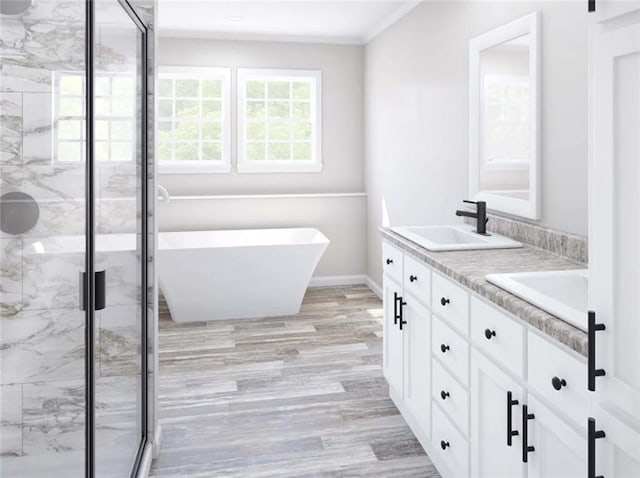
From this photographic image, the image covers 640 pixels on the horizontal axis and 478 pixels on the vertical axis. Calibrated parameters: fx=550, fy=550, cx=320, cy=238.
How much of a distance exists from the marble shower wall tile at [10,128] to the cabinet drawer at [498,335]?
1278 millimetres

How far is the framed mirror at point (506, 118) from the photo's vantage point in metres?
2.55

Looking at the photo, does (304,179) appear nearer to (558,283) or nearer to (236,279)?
(236,279)

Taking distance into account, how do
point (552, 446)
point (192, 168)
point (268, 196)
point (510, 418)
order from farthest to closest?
point (268, 196)
point (192, 168)
point (510, 418)
point (552, 446)

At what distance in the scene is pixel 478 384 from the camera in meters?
1.80

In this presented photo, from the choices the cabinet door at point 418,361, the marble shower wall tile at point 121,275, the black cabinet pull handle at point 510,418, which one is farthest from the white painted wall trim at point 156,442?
the black cabinet pull handle at point 510,418

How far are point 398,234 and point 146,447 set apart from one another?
4.92 ft

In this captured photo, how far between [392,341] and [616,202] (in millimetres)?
1961

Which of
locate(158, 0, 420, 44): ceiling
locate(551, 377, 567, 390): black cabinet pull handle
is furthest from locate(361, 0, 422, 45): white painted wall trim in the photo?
locate(551, 377, 567, 390): black cabinet pull handle

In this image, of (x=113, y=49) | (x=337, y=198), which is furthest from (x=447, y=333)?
(x=337, y=198)

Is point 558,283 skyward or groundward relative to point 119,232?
groundward

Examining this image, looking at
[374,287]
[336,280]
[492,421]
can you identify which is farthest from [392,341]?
[336,280]

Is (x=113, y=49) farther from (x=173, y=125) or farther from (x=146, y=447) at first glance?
(x=173, y=125)

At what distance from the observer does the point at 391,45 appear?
4.73m

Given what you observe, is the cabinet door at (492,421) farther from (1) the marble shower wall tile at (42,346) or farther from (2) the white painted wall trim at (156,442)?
(2) the white painted wall trim at (156,442)
